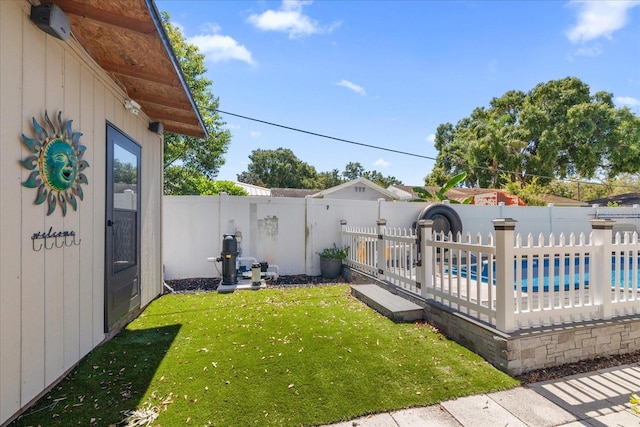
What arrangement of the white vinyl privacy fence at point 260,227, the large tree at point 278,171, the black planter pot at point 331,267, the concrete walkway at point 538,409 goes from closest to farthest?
the concrete walkway at point 538,409 < the white vinyl privacy fence at point 260,227 < the black planter pot at point 331,267 < the large tree at point 278,171

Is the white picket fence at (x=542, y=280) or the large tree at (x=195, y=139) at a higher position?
the large tree at (x=195, y=139)

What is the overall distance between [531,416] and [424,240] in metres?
2.55

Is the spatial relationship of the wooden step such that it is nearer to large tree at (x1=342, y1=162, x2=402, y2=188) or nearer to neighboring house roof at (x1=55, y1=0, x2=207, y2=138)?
neighboring house roof at (x1=55, y1=0, x2=207, y2=138)

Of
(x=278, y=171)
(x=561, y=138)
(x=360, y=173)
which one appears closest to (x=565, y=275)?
(x=561, y=138)

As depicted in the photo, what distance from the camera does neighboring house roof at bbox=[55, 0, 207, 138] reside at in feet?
8.59

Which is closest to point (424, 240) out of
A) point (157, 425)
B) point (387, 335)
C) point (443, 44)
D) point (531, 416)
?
point (387, 335)

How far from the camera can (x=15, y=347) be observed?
221cm

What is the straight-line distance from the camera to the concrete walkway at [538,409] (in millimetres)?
2211

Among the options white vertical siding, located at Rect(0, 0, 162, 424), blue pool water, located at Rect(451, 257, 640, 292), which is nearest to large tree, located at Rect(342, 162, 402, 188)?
blue pool water, located at Rect(451, 257, 640, 292)

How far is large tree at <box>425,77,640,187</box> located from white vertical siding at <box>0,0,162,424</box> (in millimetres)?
19581

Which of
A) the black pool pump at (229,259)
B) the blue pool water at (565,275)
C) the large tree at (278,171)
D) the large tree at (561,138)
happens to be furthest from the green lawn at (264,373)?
the large tree at (278,171)

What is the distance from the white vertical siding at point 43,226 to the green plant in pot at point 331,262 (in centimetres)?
481

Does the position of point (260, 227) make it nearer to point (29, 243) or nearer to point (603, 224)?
point (29, 243)

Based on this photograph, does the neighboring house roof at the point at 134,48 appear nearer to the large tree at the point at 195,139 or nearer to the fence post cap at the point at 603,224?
the fence post cap at the point at 603,224
